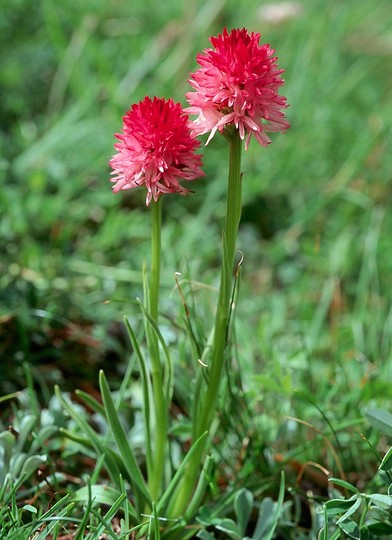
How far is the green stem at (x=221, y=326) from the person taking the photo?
929 mm

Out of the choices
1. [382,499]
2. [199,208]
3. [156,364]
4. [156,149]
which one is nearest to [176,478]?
[156,364]

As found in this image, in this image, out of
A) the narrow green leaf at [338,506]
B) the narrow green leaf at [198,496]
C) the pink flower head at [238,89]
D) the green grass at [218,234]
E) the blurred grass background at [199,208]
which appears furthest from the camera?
the blurred grass background at [199,208]

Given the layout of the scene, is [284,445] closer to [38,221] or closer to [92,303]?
[92,303]

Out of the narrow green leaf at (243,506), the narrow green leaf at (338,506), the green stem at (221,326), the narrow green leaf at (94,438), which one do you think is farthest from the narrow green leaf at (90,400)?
the narrow green leaf at (338,506)

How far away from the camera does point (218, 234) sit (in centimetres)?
209

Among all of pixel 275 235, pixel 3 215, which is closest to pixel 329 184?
pixel 275 235

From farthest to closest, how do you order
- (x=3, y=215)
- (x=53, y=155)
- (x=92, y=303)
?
(x=53, y=155) < (x=3, y=215) < (x=92, y=303)

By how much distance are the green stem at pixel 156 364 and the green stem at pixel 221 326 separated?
0.04m

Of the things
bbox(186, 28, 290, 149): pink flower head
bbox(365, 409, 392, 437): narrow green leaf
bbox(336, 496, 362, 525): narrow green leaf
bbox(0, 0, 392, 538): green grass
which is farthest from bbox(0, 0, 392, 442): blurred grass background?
bbox(186, 28, 290, 149): pink flower head

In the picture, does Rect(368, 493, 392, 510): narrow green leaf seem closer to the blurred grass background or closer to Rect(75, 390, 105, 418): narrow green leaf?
the blurred grass background

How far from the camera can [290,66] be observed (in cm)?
270

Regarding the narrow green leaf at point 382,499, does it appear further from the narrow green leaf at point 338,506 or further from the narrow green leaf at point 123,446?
the narrow green leaf at point 123,446

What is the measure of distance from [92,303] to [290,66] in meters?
1.51

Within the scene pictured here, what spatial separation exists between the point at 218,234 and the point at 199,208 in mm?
159
